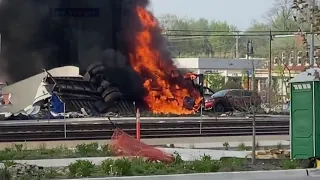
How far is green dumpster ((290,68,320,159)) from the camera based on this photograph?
1479cm

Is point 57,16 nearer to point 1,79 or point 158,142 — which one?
point 1,79

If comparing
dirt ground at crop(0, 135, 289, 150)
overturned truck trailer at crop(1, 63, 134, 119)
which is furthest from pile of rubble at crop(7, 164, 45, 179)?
overturned truck trailer at crop(1, 63, 134, 119)

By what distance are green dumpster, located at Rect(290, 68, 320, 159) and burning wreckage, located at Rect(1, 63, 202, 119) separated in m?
22.3

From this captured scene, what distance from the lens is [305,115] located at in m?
15.1

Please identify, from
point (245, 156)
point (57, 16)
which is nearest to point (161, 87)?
point (57, 16)

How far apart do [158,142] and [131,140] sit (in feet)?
19.1

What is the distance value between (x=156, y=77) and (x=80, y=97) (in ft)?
19.0

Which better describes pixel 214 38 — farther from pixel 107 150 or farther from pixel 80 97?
pixel 107 150

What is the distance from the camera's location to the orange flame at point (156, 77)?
42094mm

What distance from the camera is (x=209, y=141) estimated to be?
73.6 ft

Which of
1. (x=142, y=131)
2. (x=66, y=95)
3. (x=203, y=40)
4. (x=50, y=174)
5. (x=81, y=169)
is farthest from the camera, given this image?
(x=203, y=40)

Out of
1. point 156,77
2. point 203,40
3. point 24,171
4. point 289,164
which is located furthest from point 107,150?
point 203,40

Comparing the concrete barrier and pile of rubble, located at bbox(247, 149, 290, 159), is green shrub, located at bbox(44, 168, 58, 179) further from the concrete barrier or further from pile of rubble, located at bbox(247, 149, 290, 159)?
pile of rubble, located at bbox(247, 149, 290, 159)

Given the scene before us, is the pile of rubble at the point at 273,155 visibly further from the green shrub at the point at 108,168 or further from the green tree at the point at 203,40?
the green tree at the point at 203,40
